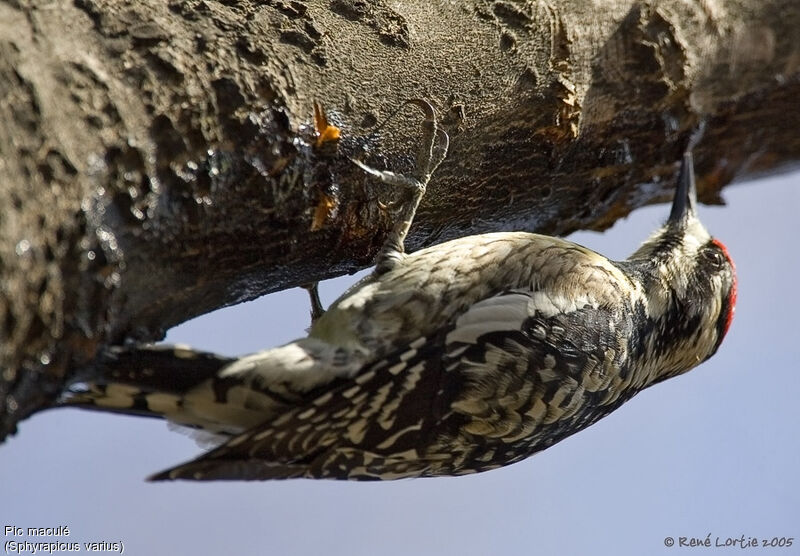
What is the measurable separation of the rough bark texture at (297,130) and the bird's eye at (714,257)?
312mm

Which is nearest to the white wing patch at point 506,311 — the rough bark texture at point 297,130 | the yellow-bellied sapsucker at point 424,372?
the yellow-bellied sapsucker at point 424,372

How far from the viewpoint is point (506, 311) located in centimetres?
262

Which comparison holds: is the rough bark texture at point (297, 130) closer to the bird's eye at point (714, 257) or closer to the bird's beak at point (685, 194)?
the bird's beak at point (685, 194)

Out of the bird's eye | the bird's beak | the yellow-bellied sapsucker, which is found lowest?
the yellow-bellied sapsucker

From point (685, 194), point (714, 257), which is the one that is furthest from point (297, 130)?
point (714, 257)

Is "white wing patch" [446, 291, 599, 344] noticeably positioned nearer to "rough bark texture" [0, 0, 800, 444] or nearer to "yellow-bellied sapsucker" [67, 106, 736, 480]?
"yellow-bellied sapsucker" [67, 106, 736, 480]

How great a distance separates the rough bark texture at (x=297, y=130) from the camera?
A: 1.81 m

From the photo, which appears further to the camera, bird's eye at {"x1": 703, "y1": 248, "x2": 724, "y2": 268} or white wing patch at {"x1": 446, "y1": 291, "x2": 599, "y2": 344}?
bird's eye at {"x1": 703, "y1": 248, "x2": 724, "y2": 268}

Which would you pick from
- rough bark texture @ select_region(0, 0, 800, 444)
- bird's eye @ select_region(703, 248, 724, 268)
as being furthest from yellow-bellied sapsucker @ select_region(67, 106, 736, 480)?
bird's eye @ select_region(703, 248, 724, 268)

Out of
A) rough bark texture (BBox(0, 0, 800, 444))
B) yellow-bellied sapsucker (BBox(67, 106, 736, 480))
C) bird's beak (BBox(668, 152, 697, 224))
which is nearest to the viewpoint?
rough bark texture (BBox(0, 0, 800, 444))

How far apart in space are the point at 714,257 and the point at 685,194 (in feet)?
0.93

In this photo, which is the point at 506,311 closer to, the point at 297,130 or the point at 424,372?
the point at 424,372

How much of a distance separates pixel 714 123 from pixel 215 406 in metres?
2.12

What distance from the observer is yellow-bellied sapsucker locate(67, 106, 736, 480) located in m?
2.33
